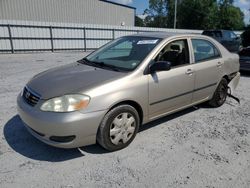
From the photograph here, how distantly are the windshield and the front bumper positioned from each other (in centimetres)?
99

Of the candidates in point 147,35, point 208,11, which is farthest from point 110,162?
point 208,11

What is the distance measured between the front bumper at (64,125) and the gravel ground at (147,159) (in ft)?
0.99

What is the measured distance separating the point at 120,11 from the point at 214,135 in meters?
24.5

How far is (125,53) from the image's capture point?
4086 mm

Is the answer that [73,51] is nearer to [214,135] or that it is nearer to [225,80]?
[225,80]

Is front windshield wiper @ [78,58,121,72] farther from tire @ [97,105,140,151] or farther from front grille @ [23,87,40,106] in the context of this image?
front grille @ [23,87,40,106]

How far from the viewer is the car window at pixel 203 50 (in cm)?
419

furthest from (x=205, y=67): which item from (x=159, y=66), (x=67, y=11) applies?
(x=67, y=11)

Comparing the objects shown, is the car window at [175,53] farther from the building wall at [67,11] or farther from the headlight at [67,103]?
the building wall at [67,11]

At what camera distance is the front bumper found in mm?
2671

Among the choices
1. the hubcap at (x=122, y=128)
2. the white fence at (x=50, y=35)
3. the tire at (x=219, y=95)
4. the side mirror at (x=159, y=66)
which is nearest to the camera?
the hubcap at (x=122, y=128)

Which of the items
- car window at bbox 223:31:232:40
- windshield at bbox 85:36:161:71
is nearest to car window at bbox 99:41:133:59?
windshield at bbox 85:36:161:71

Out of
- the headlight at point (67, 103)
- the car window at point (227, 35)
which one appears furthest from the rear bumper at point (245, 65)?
the car window at point (227, 35)

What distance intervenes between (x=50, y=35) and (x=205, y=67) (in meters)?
13.7
